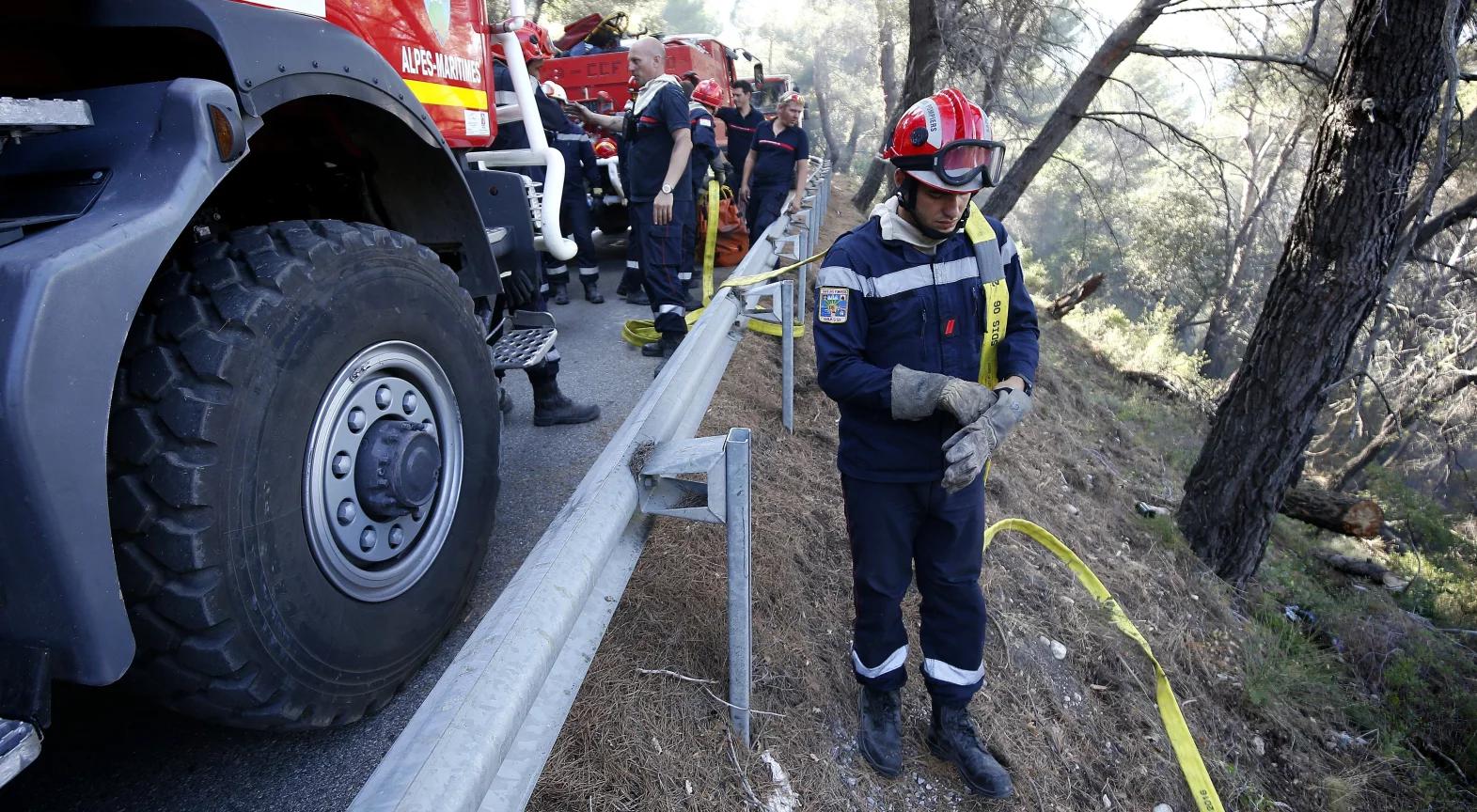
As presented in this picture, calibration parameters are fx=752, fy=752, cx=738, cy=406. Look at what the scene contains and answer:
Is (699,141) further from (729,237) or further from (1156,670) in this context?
(1156,670)

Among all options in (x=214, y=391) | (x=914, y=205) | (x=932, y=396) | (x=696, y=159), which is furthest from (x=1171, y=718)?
(x=696, y=159)

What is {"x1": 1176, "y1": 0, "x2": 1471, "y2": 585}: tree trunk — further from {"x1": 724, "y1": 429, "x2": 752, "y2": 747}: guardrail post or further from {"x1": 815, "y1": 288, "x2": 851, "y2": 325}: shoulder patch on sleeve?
{"x1": 724, "y1": 429, "x2": 752, "y2": 747}: guardrail post

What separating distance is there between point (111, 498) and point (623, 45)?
12.1 metres

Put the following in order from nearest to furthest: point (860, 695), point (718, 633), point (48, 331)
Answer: point (48, 331) → point (718, 633) → point (860, 695)

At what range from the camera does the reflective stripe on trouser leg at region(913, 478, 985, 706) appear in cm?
261

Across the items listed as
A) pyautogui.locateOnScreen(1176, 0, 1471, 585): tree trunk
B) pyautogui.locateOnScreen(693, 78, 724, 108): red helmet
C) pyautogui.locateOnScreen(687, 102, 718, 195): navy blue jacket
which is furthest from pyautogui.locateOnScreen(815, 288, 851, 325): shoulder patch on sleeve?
pyautogui.locateOnScreen(693, 78, 724, 108): red helmet

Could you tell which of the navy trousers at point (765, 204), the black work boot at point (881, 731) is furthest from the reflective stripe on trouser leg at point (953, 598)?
the navy trousers at point (765, 204)

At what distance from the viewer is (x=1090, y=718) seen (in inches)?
136

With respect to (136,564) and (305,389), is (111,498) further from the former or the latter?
(305,389)

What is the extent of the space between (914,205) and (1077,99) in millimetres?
8847

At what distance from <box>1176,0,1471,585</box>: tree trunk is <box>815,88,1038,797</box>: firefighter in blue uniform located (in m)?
3.47

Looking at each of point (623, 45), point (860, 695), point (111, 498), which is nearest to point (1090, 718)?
point (860, 695)

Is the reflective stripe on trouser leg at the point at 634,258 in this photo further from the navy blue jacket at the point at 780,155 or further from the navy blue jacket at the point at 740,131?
the navy blue jacket at the point at 740,131

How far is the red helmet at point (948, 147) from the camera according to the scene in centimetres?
239
